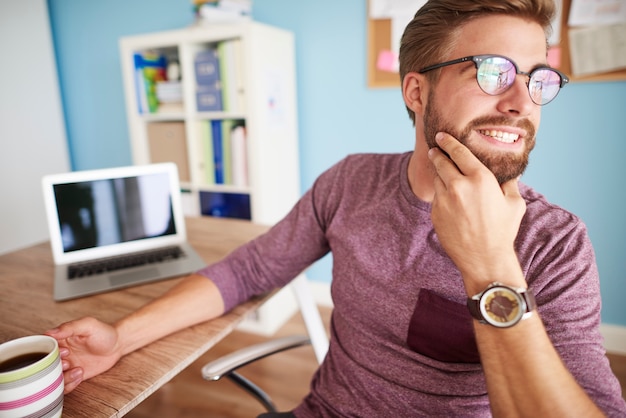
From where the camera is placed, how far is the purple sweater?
2.55 ft

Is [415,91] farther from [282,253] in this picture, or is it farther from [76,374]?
[76,374]

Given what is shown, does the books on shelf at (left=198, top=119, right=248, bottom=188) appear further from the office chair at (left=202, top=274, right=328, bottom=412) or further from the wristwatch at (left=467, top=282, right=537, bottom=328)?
the wristwatch at (left=467, top=282, right=537, bottom=328)

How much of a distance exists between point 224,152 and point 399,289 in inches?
66.1

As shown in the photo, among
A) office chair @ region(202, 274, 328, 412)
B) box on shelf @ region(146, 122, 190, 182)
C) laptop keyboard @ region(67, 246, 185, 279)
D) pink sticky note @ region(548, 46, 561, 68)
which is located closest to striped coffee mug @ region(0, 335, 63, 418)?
office chair @ region(202, 274, 328, 412)

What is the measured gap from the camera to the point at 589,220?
205 centimetres

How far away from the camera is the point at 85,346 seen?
32.4 inches

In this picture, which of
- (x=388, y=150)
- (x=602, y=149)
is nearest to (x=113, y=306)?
(x=388, y=150)

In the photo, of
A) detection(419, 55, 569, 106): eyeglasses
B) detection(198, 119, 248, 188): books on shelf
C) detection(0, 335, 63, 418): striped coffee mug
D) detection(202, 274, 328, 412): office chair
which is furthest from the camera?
detection(198, 119, 248, 188): books on shelf

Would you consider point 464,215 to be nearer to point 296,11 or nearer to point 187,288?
point 187,288

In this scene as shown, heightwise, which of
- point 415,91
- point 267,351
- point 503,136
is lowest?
point 267,351

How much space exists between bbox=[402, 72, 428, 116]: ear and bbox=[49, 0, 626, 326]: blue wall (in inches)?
47.3

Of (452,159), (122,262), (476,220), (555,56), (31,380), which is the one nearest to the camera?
(31,380)

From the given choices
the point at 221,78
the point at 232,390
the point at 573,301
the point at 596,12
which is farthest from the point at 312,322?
the point at 596,12

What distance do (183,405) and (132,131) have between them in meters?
1.60
